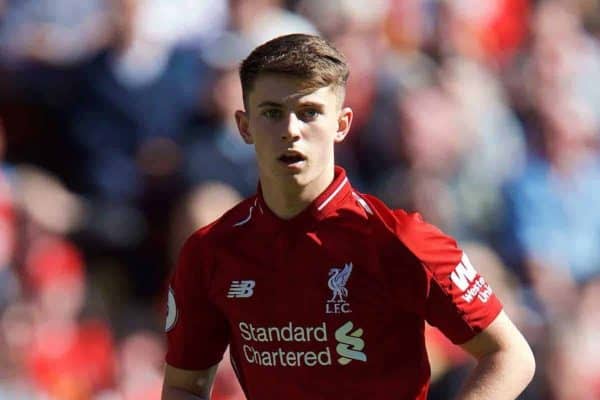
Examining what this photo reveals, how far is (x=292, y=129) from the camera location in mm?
3752

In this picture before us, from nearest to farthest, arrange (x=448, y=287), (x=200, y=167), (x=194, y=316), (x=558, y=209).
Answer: (x=448, y=287) → (x=194, y=316) → (x=200, y=167) → (x=558, y=209)

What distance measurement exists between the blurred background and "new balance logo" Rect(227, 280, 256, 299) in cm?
250

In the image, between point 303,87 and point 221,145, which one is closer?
point 303,87

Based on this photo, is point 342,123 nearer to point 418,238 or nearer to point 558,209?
point 418,238

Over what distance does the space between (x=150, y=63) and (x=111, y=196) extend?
784mm

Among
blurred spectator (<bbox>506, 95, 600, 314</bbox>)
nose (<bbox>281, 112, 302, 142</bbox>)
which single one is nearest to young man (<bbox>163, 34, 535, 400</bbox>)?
nose (<bbox>281, 112, 302, 142</bbox>)

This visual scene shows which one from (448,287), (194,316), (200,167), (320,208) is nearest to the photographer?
(448,287)

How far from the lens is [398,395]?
3.83 metres

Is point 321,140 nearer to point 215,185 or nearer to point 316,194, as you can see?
point 316,194

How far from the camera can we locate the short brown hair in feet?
12.4

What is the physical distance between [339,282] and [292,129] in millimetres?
459

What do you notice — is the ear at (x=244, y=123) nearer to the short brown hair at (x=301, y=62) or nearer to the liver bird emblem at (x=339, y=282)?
the short brown hair at (x=301, y=62)

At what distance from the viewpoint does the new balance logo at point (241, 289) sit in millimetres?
3916

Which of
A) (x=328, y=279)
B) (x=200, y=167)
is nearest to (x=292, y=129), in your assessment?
(x=328, y=279)
